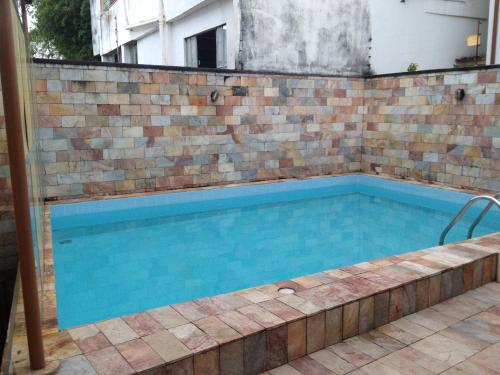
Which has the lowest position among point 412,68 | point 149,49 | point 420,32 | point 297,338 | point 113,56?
point 297,338

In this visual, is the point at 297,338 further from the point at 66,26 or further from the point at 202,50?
the point at 66,26

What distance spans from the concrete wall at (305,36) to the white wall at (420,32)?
376mm

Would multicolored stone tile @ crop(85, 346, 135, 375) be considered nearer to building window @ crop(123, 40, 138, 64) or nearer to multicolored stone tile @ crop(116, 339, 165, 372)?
multicolored stone tile @ crop(116, 339, 165, 372)

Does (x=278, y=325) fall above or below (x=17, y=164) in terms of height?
below

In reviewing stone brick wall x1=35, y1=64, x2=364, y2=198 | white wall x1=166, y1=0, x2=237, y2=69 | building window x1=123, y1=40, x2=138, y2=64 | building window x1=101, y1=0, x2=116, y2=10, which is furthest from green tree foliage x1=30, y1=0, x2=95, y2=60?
stone brick wall x1=35, y1=64, x2=364, y2=198

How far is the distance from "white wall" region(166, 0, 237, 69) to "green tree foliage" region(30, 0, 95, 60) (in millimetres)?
9394

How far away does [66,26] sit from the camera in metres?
20.1

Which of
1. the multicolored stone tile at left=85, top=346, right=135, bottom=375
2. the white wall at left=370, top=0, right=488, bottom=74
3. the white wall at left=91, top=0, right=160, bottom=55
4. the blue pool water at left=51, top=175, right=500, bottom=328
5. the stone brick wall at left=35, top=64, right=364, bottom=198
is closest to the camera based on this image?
the multicolored stone tile at left=85, top=346, right=135, bottom=375

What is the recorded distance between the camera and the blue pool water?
4.21 m

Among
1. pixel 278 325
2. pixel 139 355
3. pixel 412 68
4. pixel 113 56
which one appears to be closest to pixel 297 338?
pixel 278 325

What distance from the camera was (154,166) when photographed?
7164 mm

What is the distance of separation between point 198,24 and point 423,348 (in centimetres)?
988

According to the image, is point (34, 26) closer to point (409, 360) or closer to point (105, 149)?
point (105, 149)

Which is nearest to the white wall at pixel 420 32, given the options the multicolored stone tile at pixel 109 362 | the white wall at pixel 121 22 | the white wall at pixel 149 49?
the white wall at pixel 121 22
